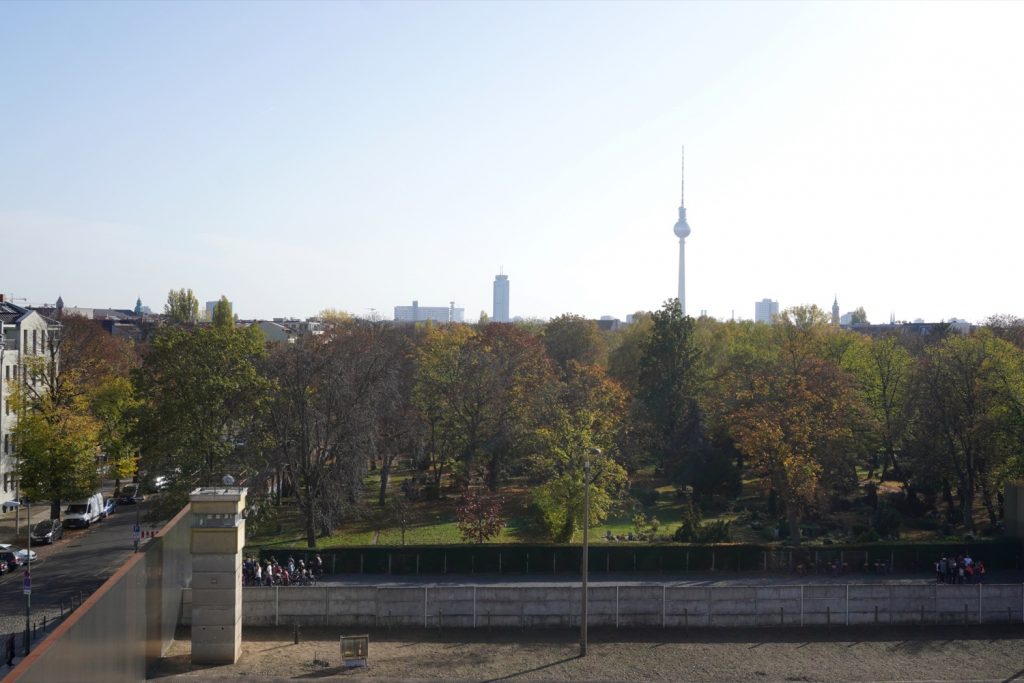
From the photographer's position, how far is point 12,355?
5953cm

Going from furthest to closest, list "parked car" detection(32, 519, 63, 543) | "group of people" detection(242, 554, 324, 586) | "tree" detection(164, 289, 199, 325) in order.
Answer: "tree" detection(164, 289, 199, 325) → "parked car" detection(32, 519, 63, 543) → "group of people" detection(242, 554, 324, 586)

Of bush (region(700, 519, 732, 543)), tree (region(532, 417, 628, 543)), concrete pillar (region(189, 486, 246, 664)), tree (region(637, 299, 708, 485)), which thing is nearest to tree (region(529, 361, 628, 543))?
tree (region(532, 417, 628, 543))

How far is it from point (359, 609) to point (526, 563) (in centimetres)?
996

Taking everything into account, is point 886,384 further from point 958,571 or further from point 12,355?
point 12,355

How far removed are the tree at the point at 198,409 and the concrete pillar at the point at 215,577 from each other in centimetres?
1470

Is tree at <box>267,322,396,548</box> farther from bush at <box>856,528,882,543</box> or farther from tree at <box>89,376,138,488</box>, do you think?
bush at <box>856,528,882,543</box>

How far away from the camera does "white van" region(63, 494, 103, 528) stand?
51.4m

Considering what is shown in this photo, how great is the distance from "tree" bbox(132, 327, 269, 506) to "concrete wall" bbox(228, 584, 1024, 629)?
13.3 m

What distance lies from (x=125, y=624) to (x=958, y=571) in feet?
112

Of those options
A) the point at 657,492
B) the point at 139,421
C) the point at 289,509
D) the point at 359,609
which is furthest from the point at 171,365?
the point at 657,492

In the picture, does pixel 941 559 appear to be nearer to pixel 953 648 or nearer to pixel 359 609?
pixel 953 648

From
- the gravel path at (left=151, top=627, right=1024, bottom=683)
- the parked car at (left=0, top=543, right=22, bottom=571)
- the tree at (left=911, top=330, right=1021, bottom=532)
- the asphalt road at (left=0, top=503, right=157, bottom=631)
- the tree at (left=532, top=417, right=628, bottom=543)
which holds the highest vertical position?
the tree at (left=911, top=330, right=1021, bottom=532)

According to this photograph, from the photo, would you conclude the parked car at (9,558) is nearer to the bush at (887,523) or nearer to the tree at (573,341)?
the bush at (887,523)

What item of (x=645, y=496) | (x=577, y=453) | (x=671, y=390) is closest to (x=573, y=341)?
(x=671, y=390)
